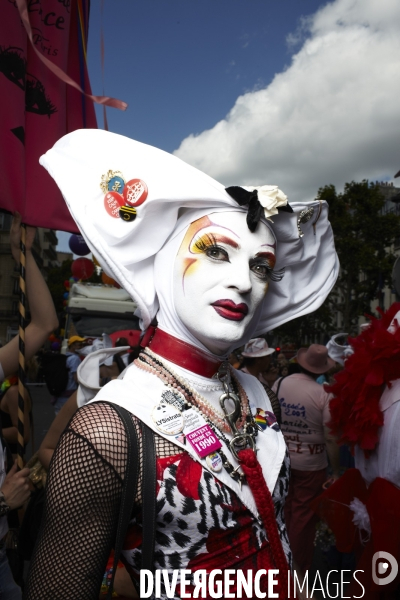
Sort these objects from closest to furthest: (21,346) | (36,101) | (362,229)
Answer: (21,346), (36,101), (362,229)

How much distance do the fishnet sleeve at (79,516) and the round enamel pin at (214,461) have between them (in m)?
0.27

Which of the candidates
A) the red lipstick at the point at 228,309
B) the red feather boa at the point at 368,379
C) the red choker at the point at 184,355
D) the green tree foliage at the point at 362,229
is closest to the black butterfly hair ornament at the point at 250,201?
the red lipstick at the point at 228,309

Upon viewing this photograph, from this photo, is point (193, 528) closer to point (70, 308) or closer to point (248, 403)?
point (248, 403)

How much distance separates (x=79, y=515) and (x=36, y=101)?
6.17ft

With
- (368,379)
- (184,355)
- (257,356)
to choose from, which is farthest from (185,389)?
(257,356)

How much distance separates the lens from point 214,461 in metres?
1.52

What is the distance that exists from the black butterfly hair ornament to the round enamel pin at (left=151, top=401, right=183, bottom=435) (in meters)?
0.65

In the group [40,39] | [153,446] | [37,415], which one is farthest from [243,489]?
[37,415]

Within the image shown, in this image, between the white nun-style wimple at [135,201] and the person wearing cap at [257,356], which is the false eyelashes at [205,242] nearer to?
the white nun-style wimple at [135,201]

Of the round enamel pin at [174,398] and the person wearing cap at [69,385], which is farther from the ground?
the round enamel pin at [174,398]

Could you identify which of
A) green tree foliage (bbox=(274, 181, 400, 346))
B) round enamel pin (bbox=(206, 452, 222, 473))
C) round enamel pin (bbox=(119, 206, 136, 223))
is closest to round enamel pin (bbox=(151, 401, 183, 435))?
round enamel pin (bbox=(206, 452, 222, 473))

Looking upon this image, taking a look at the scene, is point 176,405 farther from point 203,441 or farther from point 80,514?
point 80,514

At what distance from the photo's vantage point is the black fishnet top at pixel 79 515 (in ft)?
4.31

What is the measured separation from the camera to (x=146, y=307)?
5.77ft
